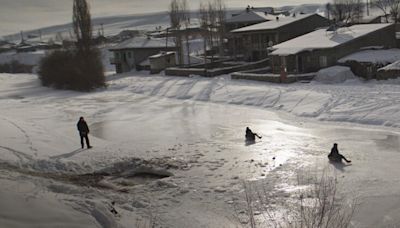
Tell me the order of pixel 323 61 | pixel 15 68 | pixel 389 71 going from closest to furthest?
pixel 389 71, pixel 323 61, pixel 15 68

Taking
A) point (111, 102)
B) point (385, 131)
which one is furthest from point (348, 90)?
point (111, 102)

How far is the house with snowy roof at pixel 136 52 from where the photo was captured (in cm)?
6350

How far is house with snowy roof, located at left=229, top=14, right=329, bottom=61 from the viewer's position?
5297cm

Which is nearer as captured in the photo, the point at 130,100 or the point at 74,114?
the point at 74,114

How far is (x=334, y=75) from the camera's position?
3616 cm

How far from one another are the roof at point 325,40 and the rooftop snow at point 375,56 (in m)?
1.43

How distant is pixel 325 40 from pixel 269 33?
478 inches

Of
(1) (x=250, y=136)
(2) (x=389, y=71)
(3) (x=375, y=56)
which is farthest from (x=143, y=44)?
(1) (x=250, y=136)

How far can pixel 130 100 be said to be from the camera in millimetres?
37812

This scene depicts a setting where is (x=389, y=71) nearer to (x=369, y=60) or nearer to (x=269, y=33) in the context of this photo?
(x=369, y=60)

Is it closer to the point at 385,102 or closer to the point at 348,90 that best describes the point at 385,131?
the point at 385,102

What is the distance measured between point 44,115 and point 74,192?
726 inches

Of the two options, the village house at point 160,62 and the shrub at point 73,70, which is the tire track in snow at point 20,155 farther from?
the village house at point 160,62

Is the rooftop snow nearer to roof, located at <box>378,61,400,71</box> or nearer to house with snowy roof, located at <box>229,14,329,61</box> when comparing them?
roof, located at <box>378,61,400,71</box>
